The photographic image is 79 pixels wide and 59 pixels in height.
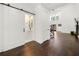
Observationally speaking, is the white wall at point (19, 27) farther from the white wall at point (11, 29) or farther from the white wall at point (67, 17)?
the white wall at point (67, 17)

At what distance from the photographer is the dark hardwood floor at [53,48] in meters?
1.70

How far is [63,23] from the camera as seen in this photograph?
71.4 inches

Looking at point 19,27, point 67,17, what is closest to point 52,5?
point 67,17

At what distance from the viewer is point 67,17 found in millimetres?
1774

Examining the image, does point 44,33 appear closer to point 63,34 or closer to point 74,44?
point 63,34

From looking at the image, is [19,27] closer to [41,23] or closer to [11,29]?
[11,29]

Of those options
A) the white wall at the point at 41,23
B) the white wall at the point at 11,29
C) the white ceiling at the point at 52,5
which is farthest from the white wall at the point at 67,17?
the white wall at the point at 11,29

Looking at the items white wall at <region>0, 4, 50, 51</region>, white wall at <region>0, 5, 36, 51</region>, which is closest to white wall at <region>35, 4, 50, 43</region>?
white wall at <region>0, 4, 50, 51</region>

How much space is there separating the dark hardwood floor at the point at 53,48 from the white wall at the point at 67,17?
0.10 meters

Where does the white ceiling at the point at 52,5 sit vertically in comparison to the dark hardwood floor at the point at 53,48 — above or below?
above

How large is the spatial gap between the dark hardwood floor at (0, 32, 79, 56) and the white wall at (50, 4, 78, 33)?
0.32 feet

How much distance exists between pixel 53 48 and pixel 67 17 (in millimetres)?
529

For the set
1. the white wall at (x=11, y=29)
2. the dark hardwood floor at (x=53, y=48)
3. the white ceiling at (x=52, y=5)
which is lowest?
the dark hardwood floor at (x=53, y=48)

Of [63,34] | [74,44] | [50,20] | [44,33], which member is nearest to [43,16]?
[50,20]
